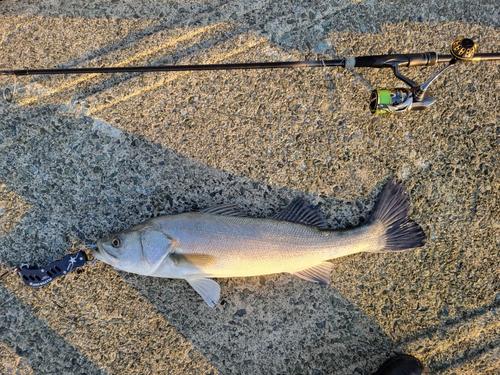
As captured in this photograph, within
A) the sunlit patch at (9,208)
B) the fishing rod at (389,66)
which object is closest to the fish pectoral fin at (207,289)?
the sunlit patch at (9,208)

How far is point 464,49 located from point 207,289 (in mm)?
2344

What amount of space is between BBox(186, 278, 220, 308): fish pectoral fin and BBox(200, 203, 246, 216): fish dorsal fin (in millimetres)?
474

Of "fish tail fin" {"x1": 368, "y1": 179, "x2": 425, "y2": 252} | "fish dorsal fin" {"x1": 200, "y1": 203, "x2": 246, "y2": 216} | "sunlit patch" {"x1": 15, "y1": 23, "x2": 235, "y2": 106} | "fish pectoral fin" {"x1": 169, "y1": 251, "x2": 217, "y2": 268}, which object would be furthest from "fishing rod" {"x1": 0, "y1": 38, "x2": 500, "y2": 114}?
"fish pectoral fin" {"x1": 169, "y1": 251, "x2": 217, "y2": 268}

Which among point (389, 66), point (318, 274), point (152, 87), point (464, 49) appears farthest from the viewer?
point (152, 87)

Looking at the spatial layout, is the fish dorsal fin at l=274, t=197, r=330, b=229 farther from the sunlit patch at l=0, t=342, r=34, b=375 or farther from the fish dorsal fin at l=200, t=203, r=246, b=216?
the sunlit patch at l=0, t=342, r=34, b=375

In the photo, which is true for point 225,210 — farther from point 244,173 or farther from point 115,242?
point 115,242

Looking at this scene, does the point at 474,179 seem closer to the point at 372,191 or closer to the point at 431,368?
the point at 372,191

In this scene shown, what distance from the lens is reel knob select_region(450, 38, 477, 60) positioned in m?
2.53

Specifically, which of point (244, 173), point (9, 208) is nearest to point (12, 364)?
point (9, 208)

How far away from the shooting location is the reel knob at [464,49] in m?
2.53

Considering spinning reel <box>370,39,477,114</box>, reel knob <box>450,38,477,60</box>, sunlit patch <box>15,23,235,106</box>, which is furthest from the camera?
sunlit patch <box>15,23,235,106</box>

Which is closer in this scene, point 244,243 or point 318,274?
point 244,243

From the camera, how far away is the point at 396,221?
282 centimetres

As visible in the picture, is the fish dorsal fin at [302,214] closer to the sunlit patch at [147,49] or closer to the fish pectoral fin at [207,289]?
the fish pectoral fin at [207,289]
